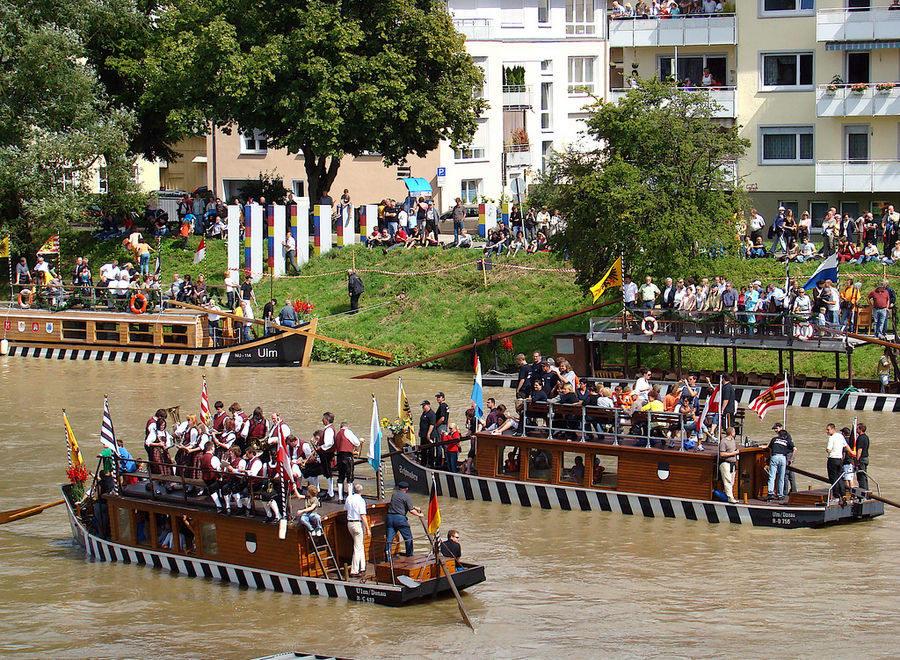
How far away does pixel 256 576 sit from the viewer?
2227 centimetres

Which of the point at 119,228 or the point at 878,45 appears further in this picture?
the point at 119,228

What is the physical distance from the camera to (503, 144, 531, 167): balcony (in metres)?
Answer: 65.7

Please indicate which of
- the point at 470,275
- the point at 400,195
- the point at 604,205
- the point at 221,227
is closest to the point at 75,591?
the point at 604,205

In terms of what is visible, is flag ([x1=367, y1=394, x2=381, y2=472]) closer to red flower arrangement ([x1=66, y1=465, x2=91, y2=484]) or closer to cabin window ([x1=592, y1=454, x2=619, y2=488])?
cabin window ([x1=592, y1=454, x2=619, y2=488])

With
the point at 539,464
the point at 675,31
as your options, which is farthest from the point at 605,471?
the point at 675,31

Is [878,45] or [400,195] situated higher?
A: [878,45]

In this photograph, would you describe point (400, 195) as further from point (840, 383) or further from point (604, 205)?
point (840, 383)

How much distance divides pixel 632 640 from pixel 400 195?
4623 centimetres

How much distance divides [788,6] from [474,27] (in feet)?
58.4

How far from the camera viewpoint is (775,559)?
2358 cm

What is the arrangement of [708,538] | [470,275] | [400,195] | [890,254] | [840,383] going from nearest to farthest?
1. [708,538]
2. [840,383]
3. [890,254]
4. [470,275]
5. [400,195]

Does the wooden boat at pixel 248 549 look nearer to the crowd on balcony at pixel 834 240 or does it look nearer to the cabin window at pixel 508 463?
the cabin window at pixel 508 463

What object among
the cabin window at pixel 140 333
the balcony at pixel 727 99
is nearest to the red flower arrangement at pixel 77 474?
the cabin window at pixel 140 333

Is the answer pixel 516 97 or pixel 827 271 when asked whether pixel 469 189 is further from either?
pixel 827 271
